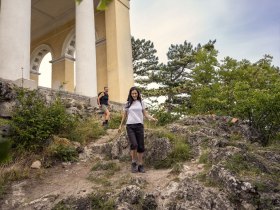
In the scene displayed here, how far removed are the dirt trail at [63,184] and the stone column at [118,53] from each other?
8910 millimetres

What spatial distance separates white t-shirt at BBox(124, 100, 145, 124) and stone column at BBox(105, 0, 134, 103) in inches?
345

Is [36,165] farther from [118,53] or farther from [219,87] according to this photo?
[219,87]

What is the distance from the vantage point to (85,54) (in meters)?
13.7

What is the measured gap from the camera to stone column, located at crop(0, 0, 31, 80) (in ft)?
34.4

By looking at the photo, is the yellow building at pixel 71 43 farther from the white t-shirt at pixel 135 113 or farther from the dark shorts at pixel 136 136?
the dark shorts at pixel 136 136

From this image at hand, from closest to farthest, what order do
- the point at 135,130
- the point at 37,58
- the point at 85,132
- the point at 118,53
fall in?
the point at 135,130 < the point at 85,132 < the point at 118,53 < the point at 37,58

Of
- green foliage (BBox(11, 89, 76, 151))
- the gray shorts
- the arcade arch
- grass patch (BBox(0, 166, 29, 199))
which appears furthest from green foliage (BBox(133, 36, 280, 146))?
the arcade arch

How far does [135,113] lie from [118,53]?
32.6ft

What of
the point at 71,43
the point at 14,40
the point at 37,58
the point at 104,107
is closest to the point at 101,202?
the point at 104,107

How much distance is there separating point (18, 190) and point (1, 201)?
1.37 ft

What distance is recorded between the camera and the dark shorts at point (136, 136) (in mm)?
5902

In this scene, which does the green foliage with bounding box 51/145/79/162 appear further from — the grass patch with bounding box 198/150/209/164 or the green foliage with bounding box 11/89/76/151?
the grass patch with bounding box 198/150/209/164

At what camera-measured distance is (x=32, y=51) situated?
23.4m

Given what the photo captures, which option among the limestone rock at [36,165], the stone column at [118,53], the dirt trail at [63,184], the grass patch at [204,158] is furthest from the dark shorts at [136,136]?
the stone column at [118,53]
